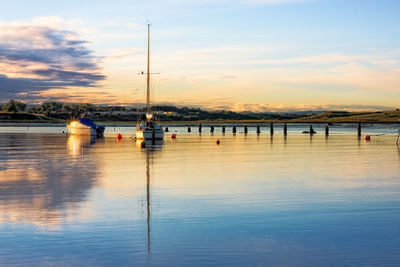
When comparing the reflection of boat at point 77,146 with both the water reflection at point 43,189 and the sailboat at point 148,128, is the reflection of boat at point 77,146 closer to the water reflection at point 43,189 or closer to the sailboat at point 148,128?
the sailboat at point 148,128

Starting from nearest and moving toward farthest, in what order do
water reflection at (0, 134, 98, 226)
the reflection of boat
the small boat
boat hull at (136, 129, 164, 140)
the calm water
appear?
the calm water, water reflection at (0, 134, 98, 226), the reflection of boat, boat hull at (136, 129, 164, 140), the small boat

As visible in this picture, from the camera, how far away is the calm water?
10719 millimetres

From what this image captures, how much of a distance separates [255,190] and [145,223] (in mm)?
7890

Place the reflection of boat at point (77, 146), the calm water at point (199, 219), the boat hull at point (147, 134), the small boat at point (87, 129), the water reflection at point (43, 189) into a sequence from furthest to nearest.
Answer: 1. the small boat at point (87, 129)
2. the boat hull at point (147, 134)
3. the reflection of boat at point (77, 146)
4. the water reflection at point (43, 189)
5. the calm water at point (199, 219)

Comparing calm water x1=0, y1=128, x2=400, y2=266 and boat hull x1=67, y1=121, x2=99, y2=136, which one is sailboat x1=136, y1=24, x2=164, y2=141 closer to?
boat hull x1=67, y1=121, x2=99, y2=136

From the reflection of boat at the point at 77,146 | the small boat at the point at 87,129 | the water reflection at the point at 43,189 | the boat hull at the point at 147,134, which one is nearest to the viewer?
the water reflection at the point at 43,189

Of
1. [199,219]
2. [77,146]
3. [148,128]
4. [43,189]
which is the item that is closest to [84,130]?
[148,128]

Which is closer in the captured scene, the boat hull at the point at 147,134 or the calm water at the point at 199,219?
the calm water at the point at 199,219

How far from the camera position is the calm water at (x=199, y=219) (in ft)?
35.2

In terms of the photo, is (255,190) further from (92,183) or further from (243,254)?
(243,254)

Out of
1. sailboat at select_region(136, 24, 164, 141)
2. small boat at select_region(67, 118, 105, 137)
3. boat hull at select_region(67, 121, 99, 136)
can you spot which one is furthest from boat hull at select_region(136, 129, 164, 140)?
boat hull at select_region(67, 121, 99, 136)

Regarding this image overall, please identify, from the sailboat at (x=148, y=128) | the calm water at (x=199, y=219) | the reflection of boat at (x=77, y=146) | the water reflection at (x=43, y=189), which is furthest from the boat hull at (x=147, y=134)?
the calm water at (x=199, y=219)

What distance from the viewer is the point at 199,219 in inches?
583

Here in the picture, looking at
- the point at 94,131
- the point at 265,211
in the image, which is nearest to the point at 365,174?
the point at 265,211
